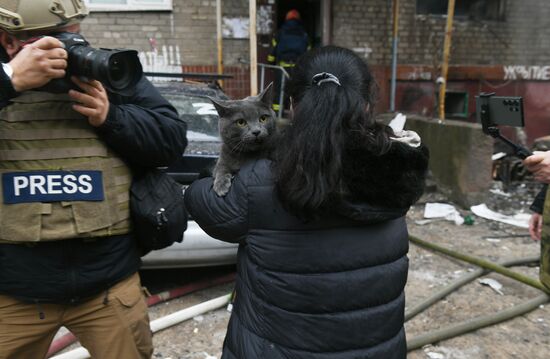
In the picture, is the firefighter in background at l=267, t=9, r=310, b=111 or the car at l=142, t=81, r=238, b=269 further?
the firefighter in background at l=267, t=9, r=310, b=111

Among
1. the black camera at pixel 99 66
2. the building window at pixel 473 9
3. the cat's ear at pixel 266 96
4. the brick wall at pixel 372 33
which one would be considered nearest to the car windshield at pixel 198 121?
the cat's ear at pixel 266 96

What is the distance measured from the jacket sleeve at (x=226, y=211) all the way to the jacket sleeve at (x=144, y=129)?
31 cm

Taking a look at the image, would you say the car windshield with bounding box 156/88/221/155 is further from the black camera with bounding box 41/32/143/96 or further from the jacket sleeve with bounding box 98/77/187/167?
the black camera with bounding box 41/32/143/96

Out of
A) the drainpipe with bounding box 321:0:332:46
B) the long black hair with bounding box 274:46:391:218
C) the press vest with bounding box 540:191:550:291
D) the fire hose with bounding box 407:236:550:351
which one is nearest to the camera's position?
the long black hair with bounding box 274:46:391:218

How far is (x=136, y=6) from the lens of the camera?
329 inches

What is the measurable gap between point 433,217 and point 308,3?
6.52 metres

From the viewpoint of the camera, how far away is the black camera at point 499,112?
164cm

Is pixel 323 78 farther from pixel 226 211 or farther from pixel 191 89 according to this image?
pixel 191 89

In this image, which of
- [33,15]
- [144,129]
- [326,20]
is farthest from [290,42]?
[33,15]

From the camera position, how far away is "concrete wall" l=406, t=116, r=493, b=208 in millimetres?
5816

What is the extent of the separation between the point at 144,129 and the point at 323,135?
71 centimetres

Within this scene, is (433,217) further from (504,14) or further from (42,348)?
(504,14)

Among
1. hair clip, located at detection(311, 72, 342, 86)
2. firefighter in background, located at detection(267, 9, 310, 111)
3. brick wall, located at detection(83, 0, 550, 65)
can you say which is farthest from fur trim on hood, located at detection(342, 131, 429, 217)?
brick wall, located at detection(83, 0, 550, 65)

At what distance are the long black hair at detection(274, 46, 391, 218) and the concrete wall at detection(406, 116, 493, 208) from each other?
4.87 metres
